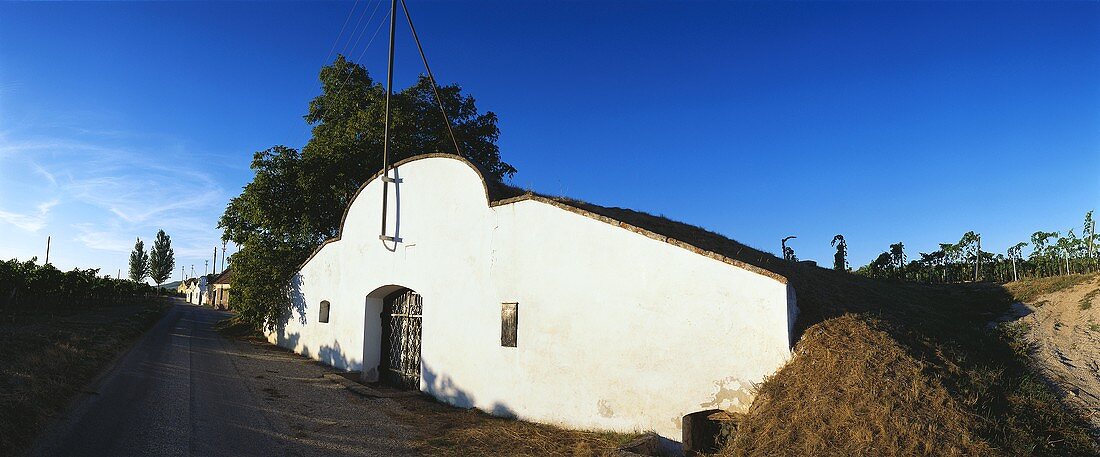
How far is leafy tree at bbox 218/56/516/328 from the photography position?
18359 millimetres

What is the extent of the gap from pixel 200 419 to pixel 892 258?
21.8 meters

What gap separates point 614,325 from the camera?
759 cm

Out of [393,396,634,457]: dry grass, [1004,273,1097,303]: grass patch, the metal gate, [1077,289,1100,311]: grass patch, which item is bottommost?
[393,396,634,457]: dry grass

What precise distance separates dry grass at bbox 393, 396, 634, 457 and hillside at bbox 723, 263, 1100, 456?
183 cm

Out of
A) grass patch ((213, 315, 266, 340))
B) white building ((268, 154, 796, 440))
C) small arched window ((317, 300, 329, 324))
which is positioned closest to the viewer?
white building ((268, 154, 796, 440))

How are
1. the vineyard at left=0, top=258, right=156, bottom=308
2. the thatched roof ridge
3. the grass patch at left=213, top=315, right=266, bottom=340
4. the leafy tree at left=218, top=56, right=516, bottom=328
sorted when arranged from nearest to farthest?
the thatched roof ridge → the leafy tree at left=218, top=56, right=516, bottom=328 → the grass patch at left=213, top=315, right=266, bottom=340 → the vineyard at left=0, top=258, right=156, bottom=308

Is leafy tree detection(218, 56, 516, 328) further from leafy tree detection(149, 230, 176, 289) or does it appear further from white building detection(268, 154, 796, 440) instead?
leafy tree detection(149, 230, 176, 289)

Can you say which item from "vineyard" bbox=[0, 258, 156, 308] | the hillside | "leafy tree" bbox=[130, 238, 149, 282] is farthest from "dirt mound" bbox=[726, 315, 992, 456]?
"leafy tree" bbox=[130, 238, 149, 282]

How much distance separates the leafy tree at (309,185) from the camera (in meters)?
18.4

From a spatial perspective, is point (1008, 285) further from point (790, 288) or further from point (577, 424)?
point (577, 424)

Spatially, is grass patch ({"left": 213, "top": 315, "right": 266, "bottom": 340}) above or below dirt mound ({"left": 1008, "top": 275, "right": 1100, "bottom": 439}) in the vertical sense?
below

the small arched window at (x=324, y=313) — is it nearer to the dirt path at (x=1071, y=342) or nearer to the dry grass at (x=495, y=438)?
the dry grass at (x=495, y=438)

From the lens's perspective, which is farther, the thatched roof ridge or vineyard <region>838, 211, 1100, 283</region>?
vineyard <region>838, 211, 1100, 283</region>

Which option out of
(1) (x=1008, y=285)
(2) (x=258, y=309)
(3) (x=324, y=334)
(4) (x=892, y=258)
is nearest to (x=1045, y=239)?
(4) (x=892, y=258)
